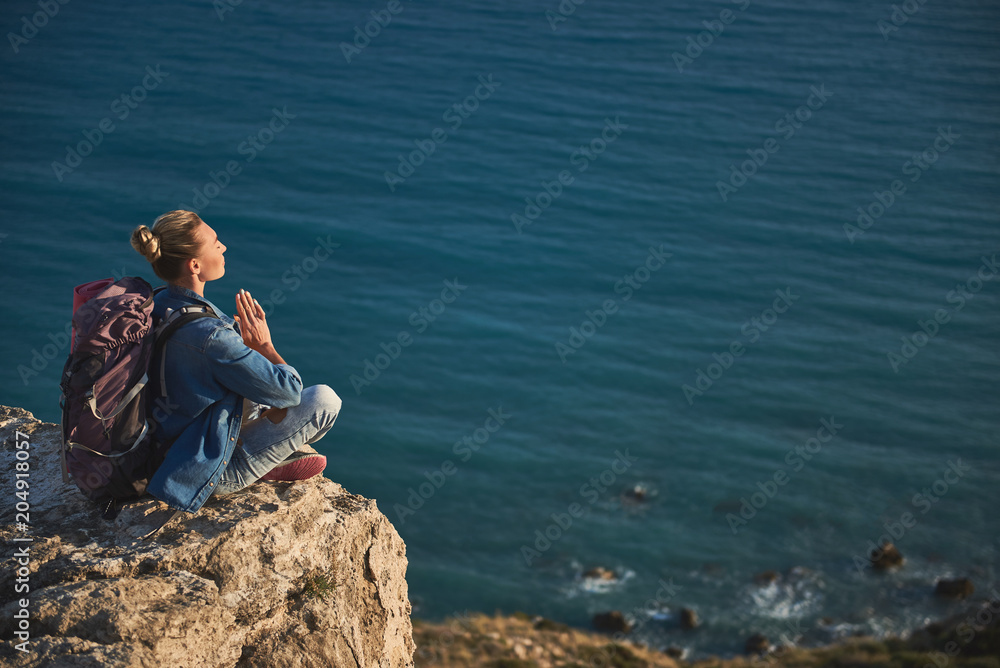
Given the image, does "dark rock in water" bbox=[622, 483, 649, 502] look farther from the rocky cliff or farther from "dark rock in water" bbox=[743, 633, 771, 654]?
the rocky cliff

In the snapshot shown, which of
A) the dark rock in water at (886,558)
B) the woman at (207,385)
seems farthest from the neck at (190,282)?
the dark rock in water at (886,558)

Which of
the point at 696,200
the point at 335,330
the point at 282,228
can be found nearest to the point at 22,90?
the point at 282,228

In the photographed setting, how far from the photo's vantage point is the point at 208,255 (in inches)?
188

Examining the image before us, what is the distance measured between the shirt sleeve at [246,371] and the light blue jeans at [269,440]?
29 cm

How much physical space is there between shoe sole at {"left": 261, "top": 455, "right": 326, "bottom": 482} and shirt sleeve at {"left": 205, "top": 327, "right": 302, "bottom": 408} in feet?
2.47

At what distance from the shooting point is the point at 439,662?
1385 cm

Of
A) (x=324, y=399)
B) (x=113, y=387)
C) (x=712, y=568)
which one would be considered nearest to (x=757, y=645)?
(x=712, y=568)

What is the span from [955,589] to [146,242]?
59.9 feet

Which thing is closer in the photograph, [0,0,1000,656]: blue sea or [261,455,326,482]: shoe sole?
[261,455,326,482]: shoe sole

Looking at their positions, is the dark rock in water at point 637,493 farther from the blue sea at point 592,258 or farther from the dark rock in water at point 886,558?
the dark rock in water at point 886,558

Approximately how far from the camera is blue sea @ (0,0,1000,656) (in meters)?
19.5

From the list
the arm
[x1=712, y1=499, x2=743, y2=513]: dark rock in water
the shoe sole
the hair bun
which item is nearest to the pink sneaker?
the shoe sole

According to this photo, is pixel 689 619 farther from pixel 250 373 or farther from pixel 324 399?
pixel 250 373

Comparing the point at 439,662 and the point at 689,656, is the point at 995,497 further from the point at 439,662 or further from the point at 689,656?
the point at 439,662
